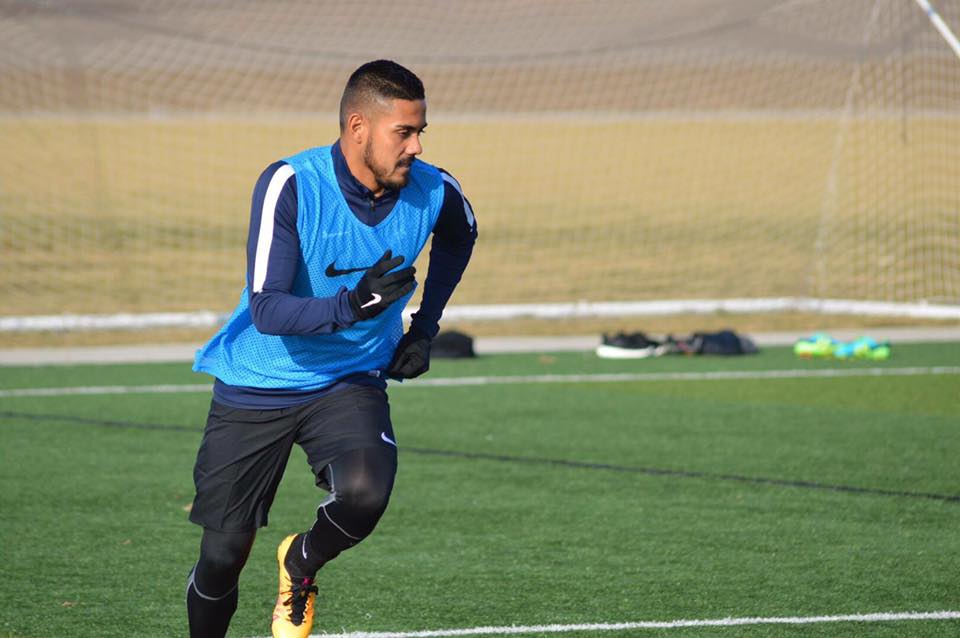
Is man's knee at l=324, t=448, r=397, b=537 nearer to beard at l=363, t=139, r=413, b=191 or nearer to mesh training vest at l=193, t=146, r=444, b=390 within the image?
mesh training vest at l=193, t=146, r=444, b=390

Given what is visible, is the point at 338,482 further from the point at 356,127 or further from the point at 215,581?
the point at 356,127

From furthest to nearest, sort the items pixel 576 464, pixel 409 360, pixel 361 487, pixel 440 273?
1. pixel 576 464
2. pixel 440 273
3. pixel 409 360
4. pixel 361 487

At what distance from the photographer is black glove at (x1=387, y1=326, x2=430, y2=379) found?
15.9ft

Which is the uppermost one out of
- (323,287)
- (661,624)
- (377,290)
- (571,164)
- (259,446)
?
(377,290)

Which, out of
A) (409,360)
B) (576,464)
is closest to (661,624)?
(409,360)

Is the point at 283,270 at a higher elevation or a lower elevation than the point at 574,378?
higher

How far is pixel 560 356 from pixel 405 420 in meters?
3.16

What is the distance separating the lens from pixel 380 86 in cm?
455

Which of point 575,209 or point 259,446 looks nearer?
point 259,446

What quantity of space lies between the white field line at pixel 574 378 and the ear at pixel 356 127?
6.51 meters

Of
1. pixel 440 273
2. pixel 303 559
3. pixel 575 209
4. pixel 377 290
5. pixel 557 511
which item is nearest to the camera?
pixel 377 290

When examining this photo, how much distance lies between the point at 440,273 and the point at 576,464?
10.7 feet

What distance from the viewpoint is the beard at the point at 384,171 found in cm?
454

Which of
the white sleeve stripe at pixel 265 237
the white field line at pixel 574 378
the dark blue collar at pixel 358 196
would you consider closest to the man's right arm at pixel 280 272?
the white sleeve stripe at pixel 265 237
